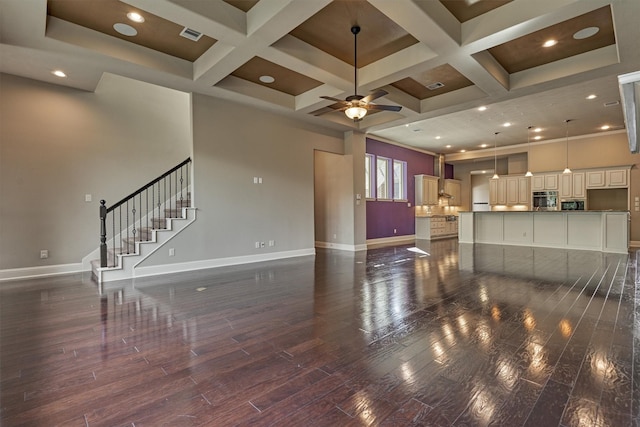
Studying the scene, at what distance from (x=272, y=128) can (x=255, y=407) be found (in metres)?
5.93

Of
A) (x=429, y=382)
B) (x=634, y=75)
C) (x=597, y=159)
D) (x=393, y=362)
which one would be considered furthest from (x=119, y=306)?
(x=597, y=159)

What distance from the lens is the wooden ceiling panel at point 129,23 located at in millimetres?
3494

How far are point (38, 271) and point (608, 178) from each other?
14336 millimetres

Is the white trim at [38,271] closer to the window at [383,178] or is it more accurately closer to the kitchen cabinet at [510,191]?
the window at [383,178]

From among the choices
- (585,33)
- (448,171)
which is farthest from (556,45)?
(448,171)

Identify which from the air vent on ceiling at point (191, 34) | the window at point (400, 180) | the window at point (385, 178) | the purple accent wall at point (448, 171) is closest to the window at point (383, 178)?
the window at point (385, 178)

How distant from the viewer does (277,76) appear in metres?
5.48

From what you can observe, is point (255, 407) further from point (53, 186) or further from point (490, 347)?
point (53, 186)

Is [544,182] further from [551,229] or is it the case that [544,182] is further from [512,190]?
[551,229]

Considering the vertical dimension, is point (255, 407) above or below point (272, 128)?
below

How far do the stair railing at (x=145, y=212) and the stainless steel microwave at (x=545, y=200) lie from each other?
11.2 meters

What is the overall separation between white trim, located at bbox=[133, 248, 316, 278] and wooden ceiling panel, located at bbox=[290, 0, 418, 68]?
417cm

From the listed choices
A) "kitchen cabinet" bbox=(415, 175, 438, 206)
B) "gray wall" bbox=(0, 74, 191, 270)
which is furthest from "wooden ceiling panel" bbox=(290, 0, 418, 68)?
"kitchen cabinet" bbox=(415, 175, 438, 206)

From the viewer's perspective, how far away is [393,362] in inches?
83.1
